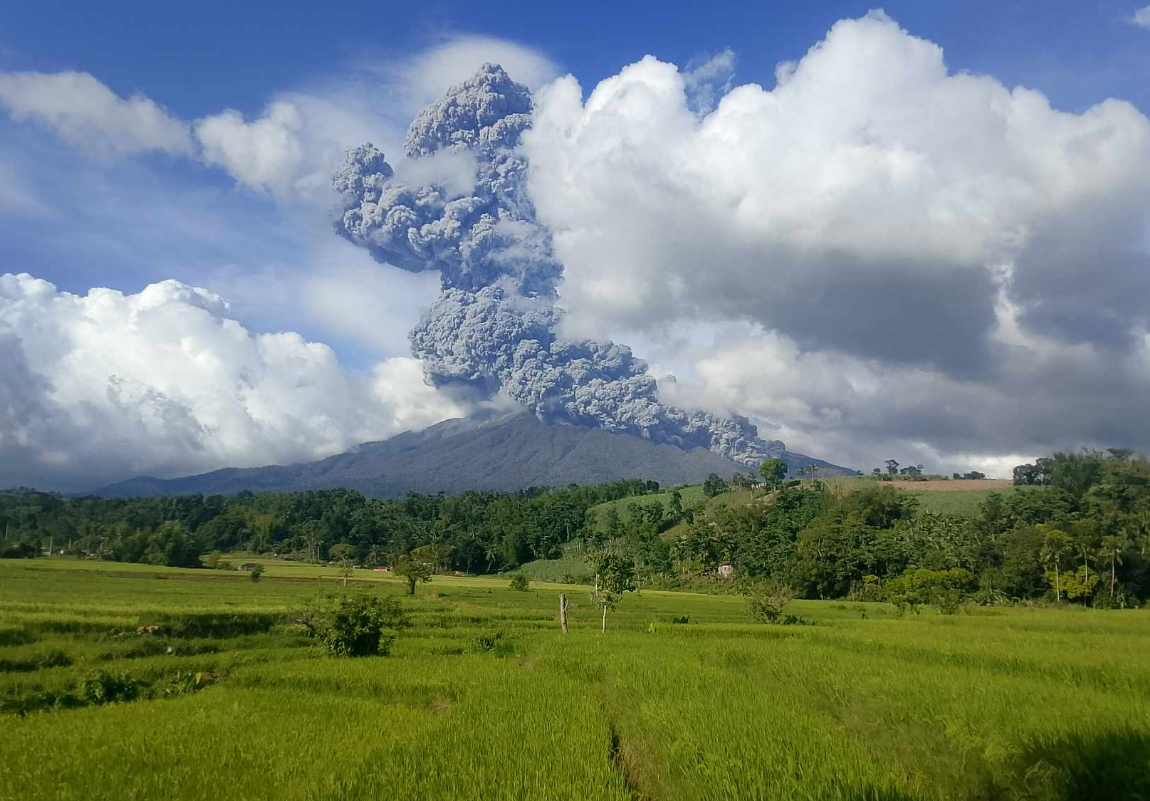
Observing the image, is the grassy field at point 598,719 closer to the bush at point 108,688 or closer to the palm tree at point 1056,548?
the bush at point 108,688

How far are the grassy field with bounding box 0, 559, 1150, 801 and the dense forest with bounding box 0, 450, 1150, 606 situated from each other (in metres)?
36.0

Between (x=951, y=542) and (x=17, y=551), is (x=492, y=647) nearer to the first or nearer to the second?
(x=951, y=542)

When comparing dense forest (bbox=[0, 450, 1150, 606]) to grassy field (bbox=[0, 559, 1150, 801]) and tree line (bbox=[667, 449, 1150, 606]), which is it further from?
grassy field (bbox=[0, 559, 1150, 801])

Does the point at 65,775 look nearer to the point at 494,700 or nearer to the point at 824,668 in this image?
the point at 494,700

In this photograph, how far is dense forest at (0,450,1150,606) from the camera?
69.4 meters

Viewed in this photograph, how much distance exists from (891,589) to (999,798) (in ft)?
221

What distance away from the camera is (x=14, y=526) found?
123562 mm

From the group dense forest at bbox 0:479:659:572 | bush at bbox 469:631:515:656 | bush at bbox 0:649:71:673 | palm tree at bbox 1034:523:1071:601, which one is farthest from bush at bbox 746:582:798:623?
dense forest at bbox 0:479:659:572

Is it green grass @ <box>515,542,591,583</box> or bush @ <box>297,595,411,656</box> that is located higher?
bush @ <box>297,595,411,656</box>

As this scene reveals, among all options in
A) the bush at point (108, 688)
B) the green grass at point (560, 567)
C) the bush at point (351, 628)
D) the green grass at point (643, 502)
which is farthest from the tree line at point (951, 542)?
the bush at point (108, 688)

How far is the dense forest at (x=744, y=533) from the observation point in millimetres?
69375

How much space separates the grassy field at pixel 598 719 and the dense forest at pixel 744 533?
36.0 metres

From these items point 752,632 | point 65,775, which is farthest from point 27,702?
point 752,632

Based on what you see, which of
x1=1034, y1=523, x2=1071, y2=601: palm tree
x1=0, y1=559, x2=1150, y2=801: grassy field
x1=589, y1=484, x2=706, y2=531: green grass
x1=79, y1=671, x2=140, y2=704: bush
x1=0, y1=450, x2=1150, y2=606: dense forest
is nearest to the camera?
x1=0, y1=559, x2=1150, y2=801: grassy field
